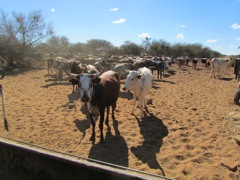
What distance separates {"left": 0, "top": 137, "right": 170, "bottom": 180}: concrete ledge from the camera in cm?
312

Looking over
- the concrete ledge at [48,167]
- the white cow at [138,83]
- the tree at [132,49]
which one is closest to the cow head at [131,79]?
the white cow at [138,83]

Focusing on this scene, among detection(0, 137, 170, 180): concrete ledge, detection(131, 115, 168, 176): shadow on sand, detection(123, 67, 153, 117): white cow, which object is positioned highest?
detection(123, 67, 153, 117): white cow

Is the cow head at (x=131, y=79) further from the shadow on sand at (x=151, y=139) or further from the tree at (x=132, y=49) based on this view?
the tree at (x=132, y=49)

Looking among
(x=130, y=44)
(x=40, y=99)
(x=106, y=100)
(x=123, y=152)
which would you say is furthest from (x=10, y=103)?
(x=130, y=44)

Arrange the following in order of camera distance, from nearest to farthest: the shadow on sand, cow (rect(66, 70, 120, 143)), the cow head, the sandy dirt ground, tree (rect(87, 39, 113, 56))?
the sandy dirt ground → the shadow on sand → cow (rect(66, 70, 120, 143)) → the cow head → tree (rect(87, 39, 113, 56))

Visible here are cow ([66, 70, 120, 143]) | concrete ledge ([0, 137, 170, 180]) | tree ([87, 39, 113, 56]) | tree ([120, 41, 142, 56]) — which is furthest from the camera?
tree ([87, 39, 113, 56])

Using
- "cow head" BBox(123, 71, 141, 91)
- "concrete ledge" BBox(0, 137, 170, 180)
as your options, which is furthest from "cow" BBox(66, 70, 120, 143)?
"concrete ledge" BBox(0, 137, 170, 180)

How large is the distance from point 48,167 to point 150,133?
3477mm

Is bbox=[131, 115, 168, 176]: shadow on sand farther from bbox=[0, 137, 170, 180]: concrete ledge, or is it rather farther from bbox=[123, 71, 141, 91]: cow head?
bbox=[0, 137, 170, 180]: concrete ledge

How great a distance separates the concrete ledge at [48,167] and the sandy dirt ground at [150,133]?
1484 millimetres

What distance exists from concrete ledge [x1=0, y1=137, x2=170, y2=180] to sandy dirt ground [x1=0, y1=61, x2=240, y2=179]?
148cm

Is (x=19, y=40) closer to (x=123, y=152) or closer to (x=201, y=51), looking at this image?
(x=123, y=152)

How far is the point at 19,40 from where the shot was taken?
88.3ft

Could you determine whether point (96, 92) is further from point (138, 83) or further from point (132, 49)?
point (132, 49)
